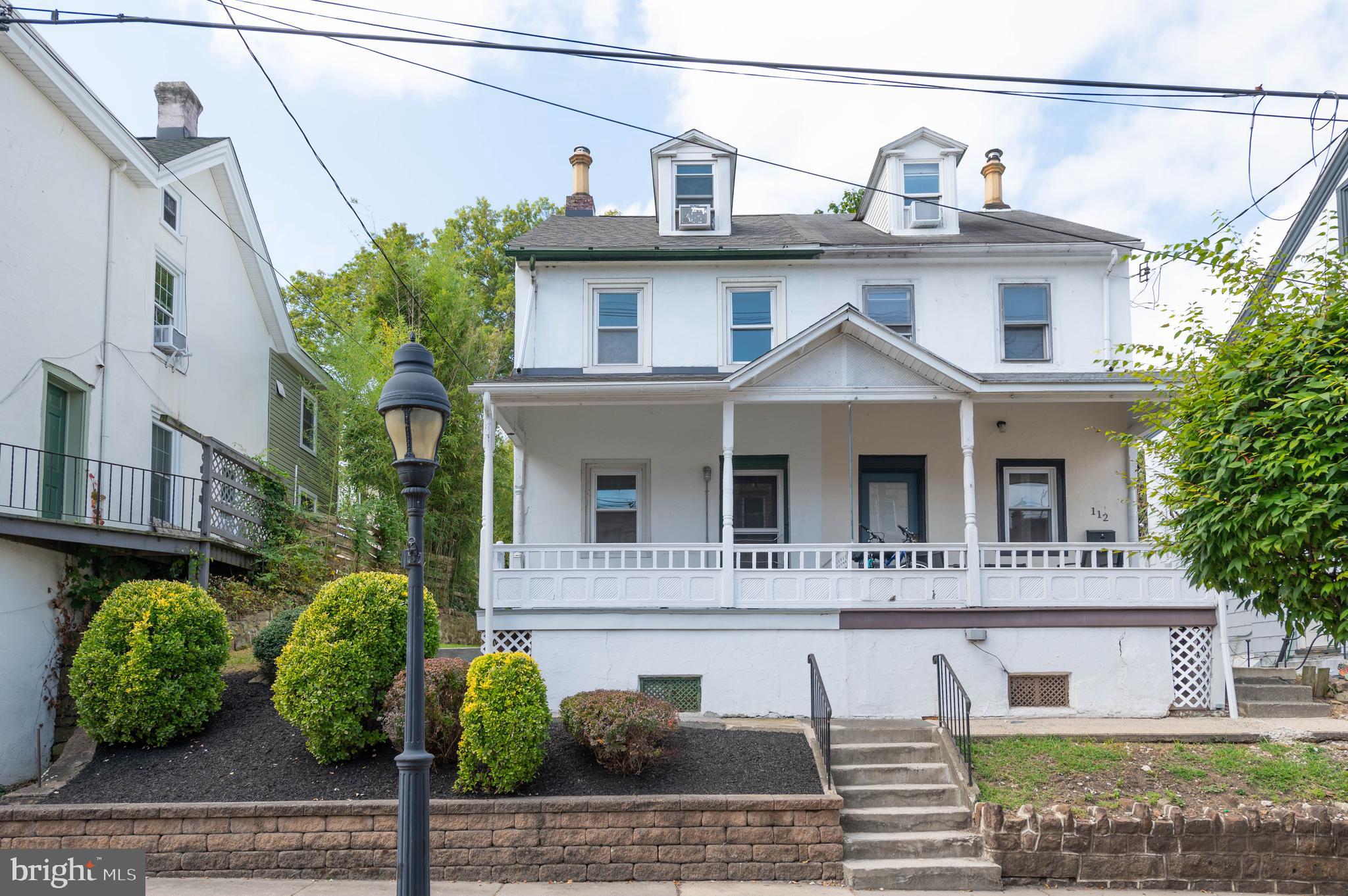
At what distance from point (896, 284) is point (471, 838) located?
10.3m

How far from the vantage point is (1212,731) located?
34.6 feet

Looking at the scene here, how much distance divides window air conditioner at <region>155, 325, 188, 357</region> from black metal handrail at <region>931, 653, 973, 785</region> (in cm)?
1193

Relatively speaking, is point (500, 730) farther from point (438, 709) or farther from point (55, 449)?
point (55, 449)

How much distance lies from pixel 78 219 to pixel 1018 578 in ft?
42.8

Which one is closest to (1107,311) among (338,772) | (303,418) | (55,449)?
(338,772)

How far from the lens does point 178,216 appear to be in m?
15.8

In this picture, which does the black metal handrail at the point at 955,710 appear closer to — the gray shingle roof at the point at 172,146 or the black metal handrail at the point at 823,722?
the black metal handrail at the point at 823,722

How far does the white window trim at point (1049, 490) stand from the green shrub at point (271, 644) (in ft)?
32.9

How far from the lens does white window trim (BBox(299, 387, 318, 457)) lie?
68.4ft

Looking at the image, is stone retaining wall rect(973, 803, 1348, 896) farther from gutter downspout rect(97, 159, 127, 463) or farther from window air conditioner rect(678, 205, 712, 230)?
gutter downspout rect(97, 159, 127, 463)

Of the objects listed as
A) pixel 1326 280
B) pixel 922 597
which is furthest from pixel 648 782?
pixel 1326 280

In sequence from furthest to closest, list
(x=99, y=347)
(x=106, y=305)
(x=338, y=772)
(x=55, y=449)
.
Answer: (x=106, y=305)
(x=99, y=347)
(x=55, y=449)
(x=338, y=772)

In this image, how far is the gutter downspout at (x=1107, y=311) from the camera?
47.7 feet

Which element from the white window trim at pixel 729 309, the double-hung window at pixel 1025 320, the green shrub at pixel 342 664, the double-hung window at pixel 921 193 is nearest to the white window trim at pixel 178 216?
the white window trim at pixel 729 309
